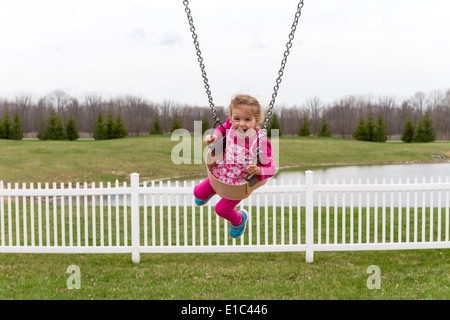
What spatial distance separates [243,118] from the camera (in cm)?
336

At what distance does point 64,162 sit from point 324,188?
22090mm

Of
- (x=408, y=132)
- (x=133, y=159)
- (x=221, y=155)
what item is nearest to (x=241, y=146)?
(x=221, y=155)

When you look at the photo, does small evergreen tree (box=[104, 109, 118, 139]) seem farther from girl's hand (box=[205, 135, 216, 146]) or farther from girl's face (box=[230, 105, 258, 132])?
girl's face (box=[230, 105, 258, 132])

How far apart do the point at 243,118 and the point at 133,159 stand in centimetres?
2662

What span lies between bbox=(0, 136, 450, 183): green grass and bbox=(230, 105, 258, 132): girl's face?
2000 cm

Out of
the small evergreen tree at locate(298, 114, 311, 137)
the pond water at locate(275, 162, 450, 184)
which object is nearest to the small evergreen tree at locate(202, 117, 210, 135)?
the small evergreen tree at locate(298, 114, 311, 137)

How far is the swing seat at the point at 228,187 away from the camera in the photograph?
11.4ft

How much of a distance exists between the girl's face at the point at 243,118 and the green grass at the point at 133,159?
2000cm

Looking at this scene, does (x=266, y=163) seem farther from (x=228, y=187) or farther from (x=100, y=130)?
(x=100, y=130)

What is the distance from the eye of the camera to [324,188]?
7.39 meters

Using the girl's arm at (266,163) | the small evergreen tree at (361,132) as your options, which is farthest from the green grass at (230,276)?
the small evergreen tree at (361,132)

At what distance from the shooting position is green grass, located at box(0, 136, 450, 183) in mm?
23781

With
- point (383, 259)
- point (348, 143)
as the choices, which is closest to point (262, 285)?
point (383, 259)

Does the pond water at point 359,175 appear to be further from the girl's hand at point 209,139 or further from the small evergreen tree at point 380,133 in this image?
the small evergreen tree at point 380,133
